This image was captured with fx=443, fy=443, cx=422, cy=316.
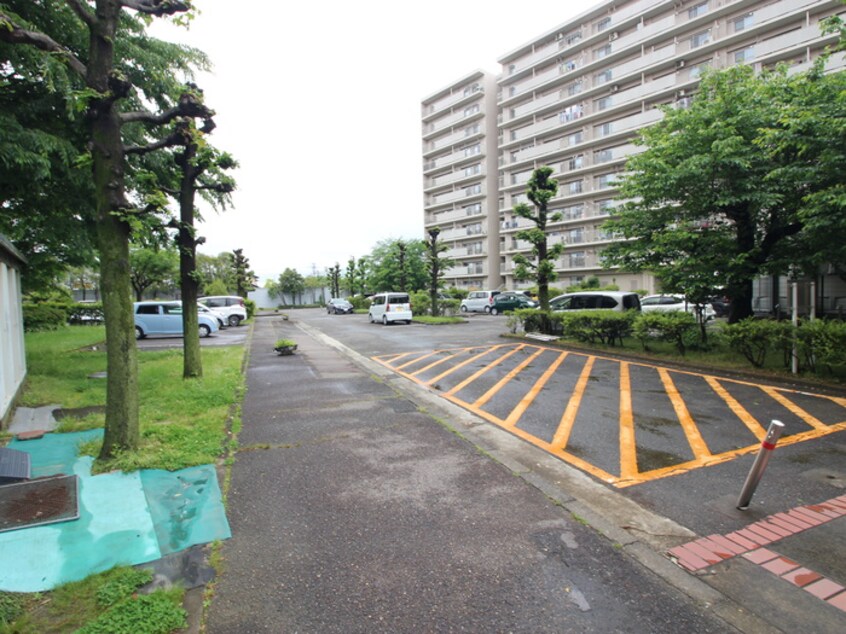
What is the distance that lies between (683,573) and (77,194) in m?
10.5

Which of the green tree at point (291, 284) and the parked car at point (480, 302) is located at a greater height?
the green tree at point (291, 284)

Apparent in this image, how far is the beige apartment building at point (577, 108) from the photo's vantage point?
98.3 ft

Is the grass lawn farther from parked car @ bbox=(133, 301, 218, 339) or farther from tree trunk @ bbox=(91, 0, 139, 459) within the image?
parked car @ bbox=(133, 301, 218, 339)

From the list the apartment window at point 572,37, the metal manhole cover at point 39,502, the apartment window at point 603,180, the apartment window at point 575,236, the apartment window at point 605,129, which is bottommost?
the metal manhole cover at point 39,502

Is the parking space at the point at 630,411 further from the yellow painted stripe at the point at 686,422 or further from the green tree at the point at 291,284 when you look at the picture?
the green tree at the point at 291,284

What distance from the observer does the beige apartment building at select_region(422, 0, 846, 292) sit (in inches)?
1180

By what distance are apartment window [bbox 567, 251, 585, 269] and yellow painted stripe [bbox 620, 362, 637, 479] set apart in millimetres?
33591

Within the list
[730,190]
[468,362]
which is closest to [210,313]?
[468,362]

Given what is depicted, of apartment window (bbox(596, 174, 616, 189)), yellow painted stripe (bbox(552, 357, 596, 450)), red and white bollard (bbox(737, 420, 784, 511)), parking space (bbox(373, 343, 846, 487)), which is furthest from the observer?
apartment window (bbox(596, 174, 616, 189))

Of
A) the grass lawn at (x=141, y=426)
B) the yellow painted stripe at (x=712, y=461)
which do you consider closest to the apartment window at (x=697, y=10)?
the yellow painted stripe at (x=712, y=461)

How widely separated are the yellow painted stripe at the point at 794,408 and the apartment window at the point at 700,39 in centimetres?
3457

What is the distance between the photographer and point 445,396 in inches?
304

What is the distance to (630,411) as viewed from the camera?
6.53 m

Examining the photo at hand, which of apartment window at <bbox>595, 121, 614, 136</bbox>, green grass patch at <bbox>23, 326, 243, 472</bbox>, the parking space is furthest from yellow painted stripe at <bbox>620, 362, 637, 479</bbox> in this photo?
apartment window at <bbox>595, 121, 614, 136</bbox>
